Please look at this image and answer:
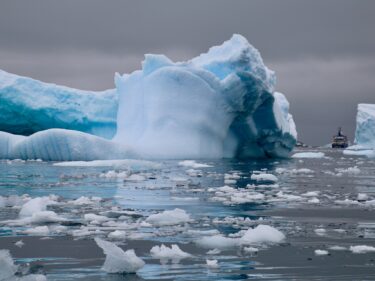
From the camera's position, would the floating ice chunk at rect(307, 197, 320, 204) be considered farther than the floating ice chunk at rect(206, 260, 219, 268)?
Yes

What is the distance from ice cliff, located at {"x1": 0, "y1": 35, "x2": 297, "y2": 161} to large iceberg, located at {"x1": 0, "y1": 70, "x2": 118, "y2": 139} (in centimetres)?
5

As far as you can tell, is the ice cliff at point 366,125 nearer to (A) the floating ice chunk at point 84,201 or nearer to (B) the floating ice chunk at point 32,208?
(A) the floating ice chunk at point 84,201

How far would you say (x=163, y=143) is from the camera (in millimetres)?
23688

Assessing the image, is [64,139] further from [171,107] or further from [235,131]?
[235,131]

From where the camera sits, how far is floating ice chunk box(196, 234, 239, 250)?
550cm

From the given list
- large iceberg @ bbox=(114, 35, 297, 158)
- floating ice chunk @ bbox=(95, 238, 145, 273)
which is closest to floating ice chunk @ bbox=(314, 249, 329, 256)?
floating ice chunk @ bbox=(95, 238, 145, 273)

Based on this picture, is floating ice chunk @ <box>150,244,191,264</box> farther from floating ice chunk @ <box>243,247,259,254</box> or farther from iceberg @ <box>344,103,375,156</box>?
iceberg @ <box>344,103,375,156</box>

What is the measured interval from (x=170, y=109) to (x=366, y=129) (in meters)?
24.2

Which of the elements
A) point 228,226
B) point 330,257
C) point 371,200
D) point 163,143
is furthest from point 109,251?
point 163,143

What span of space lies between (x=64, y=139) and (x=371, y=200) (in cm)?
1307

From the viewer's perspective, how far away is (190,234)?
616cm

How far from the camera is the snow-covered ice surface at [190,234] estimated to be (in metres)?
4.50

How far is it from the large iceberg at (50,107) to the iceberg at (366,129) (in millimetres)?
21425

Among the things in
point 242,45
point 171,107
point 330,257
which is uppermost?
point 242,45
